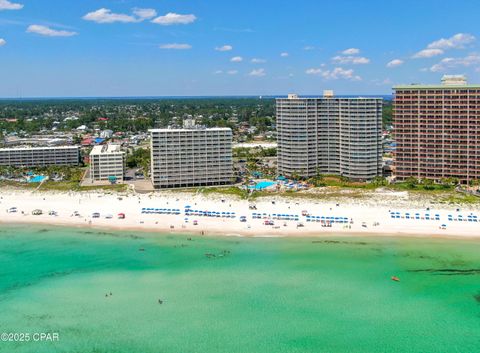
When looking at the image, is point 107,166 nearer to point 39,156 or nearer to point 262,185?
point 39,156

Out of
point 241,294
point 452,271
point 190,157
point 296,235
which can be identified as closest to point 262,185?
point 190,157

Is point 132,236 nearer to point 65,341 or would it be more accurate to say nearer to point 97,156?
point 65,341

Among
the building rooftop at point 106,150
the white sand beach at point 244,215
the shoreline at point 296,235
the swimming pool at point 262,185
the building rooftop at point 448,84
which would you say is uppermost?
the building rooftop at point 448,84

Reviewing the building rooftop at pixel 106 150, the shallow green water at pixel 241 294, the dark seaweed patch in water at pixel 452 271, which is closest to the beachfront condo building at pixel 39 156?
the building rooftop at pixel 106 150

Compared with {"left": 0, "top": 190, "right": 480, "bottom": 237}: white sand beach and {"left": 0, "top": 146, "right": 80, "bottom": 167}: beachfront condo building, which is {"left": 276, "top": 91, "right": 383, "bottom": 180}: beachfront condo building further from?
{"left": 0, "top": 146, "right": 80, "bottom": 167}: beachfront condo building

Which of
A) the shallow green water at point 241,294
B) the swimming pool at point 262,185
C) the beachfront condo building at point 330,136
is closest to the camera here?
the shallow green water at point 241,294

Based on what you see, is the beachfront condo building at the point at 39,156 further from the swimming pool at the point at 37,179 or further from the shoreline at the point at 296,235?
the shoreline at the point at 296,235

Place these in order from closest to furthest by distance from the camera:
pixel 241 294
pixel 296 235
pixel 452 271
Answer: pixel 241 294, pixel 452 271, pixel 296 235
